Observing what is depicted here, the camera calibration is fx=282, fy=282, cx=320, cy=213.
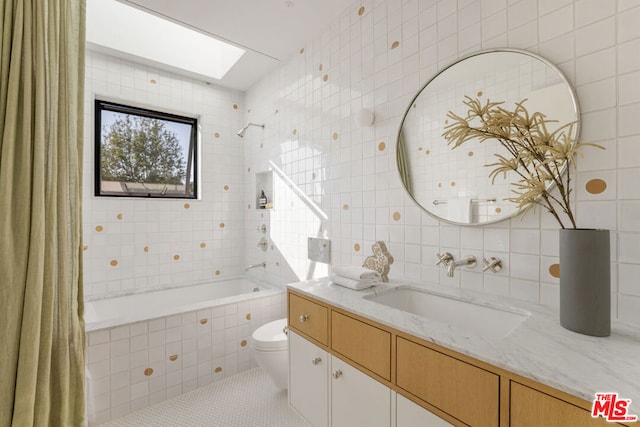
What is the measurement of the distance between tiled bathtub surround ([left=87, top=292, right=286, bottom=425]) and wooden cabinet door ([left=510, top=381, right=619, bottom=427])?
6.54ft

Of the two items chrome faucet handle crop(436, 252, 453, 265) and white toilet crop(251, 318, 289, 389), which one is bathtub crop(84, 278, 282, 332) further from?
chrome faucet handle crop(436, 252, 453, 265)

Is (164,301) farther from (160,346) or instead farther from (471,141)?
(471,141)

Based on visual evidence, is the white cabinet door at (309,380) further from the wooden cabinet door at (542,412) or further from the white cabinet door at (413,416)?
the wooden cabinet door at (542,412)

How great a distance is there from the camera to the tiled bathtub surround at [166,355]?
5.81 ft

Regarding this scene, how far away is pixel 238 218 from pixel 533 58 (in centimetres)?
284

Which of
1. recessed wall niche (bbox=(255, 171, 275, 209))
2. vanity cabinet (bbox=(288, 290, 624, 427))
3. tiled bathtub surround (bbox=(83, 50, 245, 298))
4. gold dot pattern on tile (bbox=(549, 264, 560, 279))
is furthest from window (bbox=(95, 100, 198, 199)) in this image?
gold dot pattern on tile (bbox=(549, 264, 560, 279))

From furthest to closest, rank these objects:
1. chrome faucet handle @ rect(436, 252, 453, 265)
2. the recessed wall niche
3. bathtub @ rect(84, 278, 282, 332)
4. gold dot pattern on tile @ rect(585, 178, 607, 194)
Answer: the recessed wall niche < bathtub @ rect(84, 278, 282, 332) < chrome faucet handle @ rect(436, 252, 453, 265) < gold dot pattern on tile @ rect(585, 178, 607, 194)

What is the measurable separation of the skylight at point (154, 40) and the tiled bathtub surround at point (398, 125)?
591mm

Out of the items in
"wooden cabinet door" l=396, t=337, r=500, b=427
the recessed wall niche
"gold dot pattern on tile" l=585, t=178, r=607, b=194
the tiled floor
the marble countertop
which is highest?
the recessed wall niche

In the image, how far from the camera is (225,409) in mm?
1834

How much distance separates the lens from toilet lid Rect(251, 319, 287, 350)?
184 centimetres

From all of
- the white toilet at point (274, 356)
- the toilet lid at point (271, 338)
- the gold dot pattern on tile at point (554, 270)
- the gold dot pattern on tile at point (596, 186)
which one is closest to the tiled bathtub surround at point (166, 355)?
the toilet lid at point (271, 338)

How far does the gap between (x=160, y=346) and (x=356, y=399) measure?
154 cm

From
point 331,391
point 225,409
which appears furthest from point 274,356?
point 331,391
